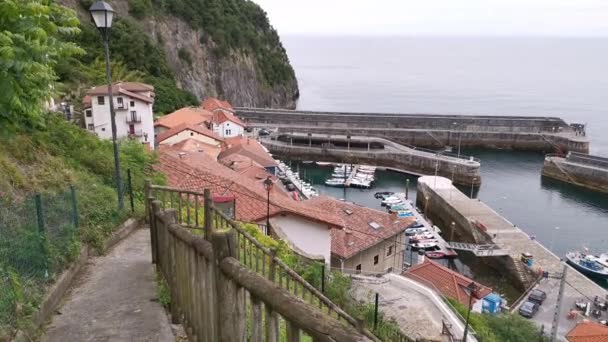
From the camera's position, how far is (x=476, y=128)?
61.8 m

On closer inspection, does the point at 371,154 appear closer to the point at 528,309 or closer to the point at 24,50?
the point at 528,309

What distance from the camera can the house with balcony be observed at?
31844mm

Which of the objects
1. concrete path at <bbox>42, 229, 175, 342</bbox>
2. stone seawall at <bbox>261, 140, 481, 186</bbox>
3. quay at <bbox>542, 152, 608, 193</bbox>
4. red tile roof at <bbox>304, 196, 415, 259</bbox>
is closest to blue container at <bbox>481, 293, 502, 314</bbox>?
red tile roof at <bbox>304, 196, 415, 259</bbox>

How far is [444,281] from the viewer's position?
21672mm

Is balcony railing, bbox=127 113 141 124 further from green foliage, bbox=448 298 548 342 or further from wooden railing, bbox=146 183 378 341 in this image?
wooden railing, bbox=146 183 378 341

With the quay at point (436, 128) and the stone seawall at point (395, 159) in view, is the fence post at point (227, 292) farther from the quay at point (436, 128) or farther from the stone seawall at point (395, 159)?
the quay at point (436, 128)

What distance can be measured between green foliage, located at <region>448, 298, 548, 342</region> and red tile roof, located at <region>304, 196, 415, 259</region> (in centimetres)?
A: 444

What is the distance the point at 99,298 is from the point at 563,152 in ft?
202

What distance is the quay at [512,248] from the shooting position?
2389 centimetres

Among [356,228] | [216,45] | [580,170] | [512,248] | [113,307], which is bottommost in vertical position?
[512,248]

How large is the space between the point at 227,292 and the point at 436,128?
62.2 meters

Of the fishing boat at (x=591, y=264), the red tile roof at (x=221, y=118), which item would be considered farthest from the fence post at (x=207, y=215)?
the red tile roof at (x=221, y=118)

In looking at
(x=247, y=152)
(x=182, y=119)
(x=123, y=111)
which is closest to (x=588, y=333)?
(x=247, y=152)

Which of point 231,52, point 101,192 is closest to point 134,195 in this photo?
point 101,192
